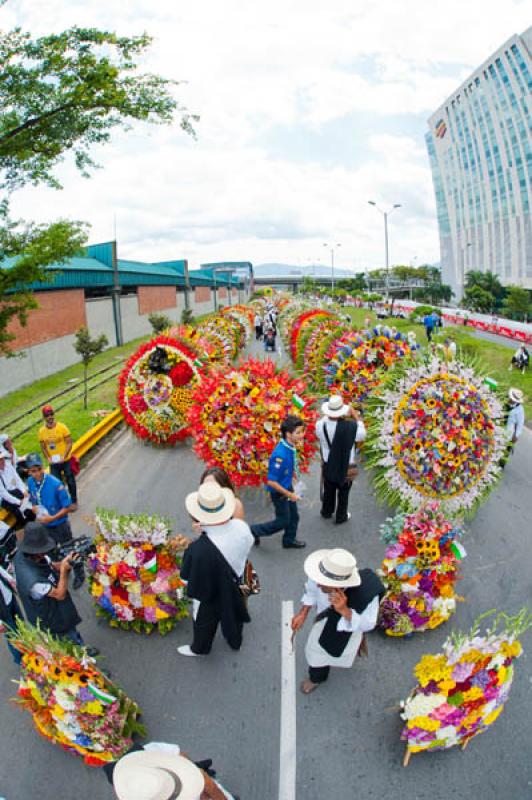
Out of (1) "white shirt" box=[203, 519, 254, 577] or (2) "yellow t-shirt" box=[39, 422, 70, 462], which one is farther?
(2) "yellow t-shirt" box=[39, 422, 70, 462]

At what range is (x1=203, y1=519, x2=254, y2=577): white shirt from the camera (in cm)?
407

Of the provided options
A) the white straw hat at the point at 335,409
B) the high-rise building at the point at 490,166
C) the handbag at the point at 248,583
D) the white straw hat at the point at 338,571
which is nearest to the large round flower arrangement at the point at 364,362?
the white straw hat at the point at 335,409

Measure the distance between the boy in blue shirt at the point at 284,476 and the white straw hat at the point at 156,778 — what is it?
11.7ft

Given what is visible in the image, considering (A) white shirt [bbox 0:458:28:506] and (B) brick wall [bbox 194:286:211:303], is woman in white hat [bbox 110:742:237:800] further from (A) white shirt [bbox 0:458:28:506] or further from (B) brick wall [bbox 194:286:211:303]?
(B) brick wall [bbox 194:286:211:303]

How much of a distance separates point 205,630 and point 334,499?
3.11 metres

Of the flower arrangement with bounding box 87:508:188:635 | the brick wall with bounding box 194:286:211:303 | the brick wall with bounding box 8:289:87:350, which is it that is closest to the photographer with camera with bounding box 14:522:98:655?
the flower arrangement with bounding box 87:508:188:635

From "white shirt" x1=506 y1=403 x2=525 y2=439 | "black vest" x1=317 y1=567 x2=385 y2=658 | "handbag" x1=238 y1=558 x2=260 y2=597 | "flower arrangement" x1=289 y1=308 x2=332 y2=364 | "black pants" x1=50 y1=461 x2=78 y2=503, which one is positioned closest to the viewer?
"black vest" x1=317 y1=567 x2=385 y2=658

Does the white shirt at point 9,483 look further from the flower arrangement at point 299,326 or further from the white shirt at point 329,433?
the flower arrangement at point 299,326

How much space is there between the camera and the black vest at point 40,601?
12.5 ft

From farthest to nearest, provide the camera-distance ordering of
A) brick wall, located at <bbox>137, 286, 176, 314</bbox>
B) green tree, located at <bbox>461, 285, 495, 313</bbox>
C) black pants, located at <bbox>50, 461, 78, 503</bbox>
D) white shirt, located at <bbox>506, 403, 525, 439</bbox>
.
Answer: green tree, located at <bbox>461, 285, 495, 313</bbox>, brick wall, located at <bbox>137, 286, 176, 314</bbox>, white shirt, located at <bbox>506, 403, 525, 439</bbox>, black pants, located at <bbox>50, 461, 78, 503</bbox>

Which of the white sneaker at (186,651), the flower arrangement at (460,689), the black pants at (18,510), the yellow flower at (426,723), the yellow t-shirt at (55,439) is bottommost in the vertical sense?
the white sneaker at (186,651)

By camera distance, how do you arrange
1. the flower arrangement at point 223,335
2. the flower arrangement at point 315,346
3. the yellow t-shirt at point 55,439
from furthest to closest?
1. the flower arrangement at point 223,335
2. the flower arrangement at point 315,346
3. the yellow t-shirt at point 55,439

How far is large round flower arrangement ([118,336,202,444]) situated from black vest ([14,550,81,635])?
5797 millimetres

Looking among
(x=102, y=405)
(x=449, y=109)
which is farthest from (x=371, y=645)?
(x=449, y=109)
